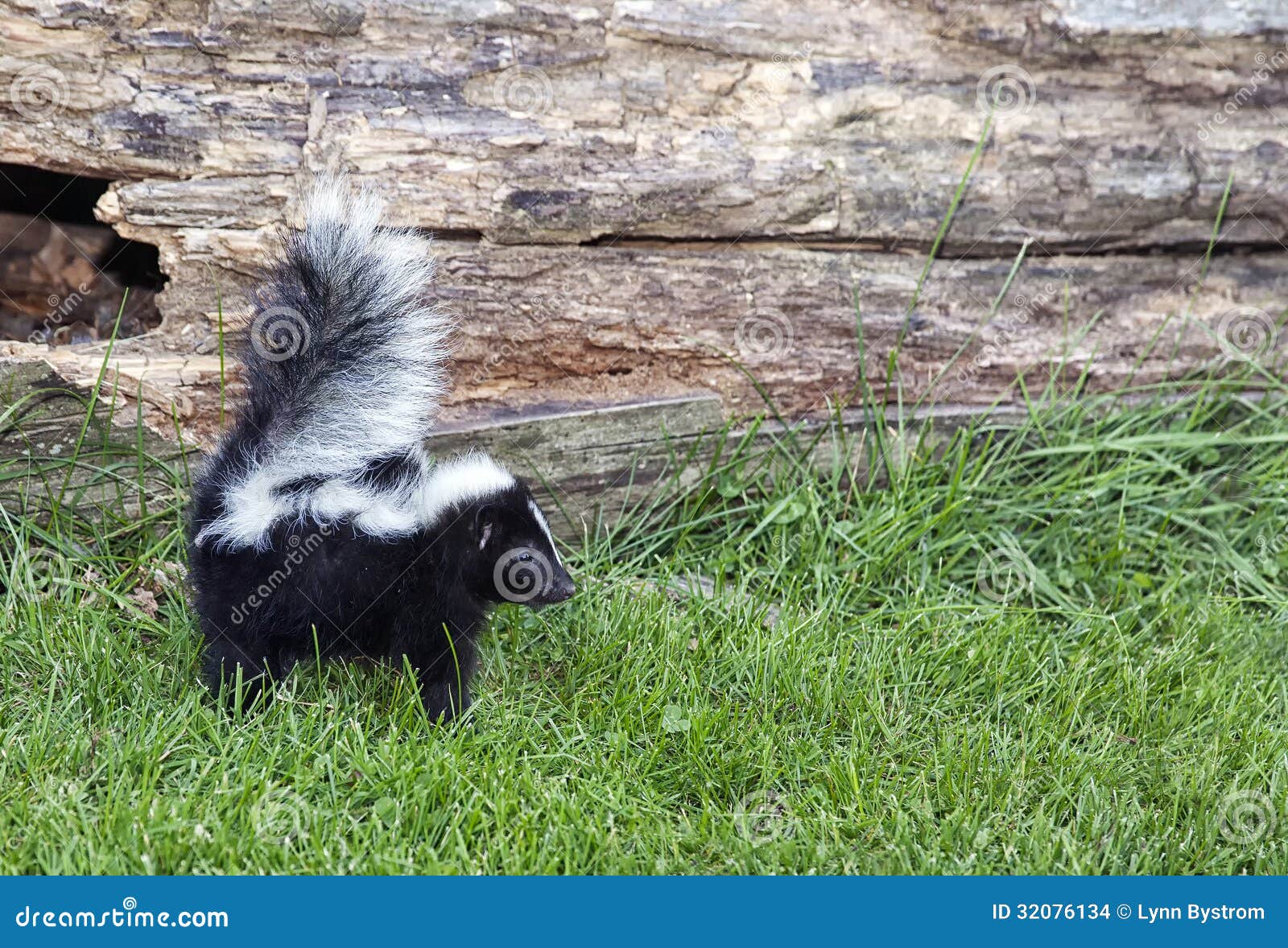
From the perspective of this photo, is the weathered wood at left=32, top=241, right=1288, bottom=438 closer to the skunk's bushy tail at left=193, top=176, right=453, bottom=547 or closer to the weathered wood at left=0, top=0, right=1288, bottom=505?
the weathered wood at left=0, top=0, right=1288, bottom=505

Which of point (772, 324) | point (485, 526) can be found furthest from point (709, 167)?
point (485, 526)

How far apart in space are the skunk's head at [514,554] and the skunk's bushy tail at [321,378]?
341mm

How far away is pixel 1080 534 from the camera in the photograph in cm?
433

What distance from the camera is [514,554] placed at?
3.36 meters

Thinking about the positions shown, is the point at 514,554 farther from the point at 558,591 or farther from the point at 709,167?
the point at 709,167

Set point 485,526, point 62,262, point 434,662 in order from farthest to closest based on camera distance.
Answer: point 62,262 → point 485,526 → point 434,662

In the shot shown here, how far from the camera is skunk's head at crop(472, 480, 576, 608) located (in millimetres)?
3361

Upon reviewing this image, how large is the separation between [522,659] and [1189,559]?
8.14ft

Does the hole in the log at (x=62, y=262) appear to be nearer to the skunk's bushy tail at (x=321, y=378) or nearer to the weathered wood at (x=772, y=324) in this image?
the weathered wood at (x=772, y=324)

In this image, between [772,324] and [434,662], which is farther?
[772,324]

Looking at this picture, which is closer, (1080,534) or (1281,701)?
(1281,701)

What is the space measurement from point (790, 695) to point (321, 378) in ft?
5.06

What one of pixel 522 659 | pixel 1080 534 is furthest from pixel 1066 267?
pixel 522 659

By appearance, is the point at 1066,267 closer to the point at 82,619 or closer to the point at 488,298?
the point at 488,298
